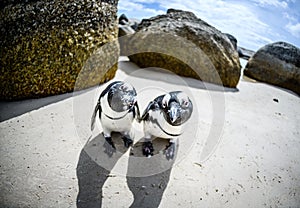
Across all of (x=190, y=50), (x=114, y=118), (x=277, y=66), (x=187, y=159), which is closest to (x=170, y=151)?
(x=187, y=159)

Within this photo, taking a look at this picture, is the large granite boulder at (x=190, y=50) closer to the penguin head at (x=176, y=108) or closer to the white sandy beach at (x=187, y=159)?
the white sandy beach at (x=187, y=159)

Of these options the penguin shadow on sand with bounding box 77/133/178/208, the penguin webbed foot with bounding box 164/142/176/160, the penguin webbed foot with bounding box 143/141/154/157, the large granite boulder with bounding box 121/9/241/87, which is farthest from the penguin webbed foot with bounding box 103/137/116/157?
the large granite boulder with bounding box 121/9/241/87

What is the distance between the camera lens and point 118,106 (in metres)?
1.24

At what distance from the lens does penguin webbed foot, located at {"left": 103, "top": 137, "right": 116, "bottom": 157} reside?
139 centimetres

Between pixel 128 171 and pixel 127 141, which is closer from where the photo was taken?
pixel 128 171

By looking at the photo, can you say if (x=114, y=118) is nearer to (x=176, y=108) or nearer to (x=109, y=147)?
(x=109, y=147)

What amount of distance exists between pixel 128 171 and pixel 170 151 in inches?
11.1

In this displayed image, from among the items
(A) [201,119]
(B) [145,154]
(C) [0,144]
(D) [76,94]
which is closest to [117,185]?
(B) [145,154]

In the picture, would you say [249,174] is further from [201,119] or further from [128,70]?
[128,70]

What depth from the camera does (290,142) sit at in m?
1.81

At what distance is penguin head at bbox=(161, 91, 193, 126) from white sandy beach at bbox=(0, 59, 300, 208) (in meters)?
0.30

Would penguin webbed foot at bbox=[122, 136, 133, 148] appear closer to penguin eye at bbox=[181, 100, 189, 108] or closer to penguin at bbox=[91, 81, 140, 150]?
penguin at bbox=[91, 81, 140, 150]

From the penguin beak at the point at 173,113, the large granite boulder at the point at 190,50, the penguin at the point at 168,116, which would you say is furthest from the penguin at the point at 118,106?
the large granite boulder at the point at 190,50

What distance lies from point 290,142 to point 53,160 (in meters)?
1.69
